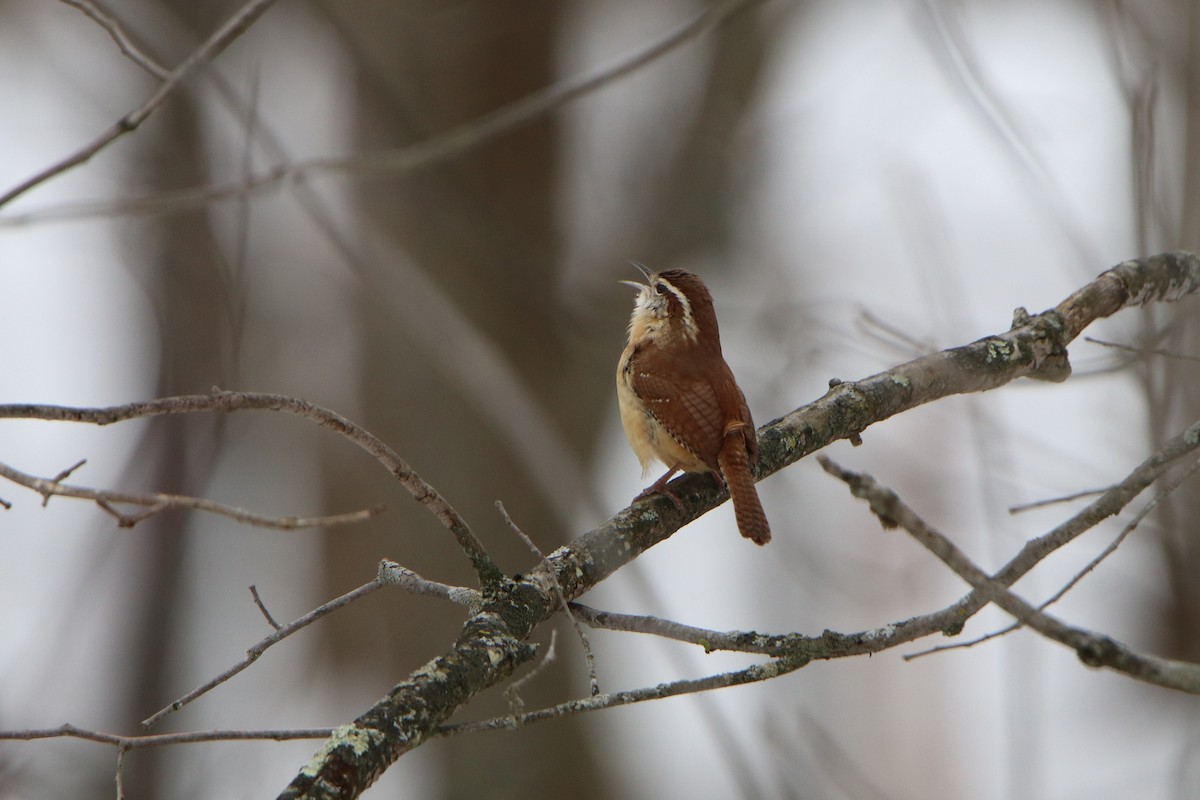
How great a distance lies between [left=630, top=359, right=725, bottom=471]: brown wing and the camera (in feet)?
10.3

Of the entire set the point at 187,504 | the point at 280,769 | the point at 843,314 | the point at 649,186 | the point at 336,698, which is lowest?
the point at 187,504

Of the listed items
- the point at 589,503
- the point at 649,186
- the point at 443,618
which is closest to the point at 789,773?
the point at 589,503

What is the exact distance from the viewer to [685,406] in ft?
11.0

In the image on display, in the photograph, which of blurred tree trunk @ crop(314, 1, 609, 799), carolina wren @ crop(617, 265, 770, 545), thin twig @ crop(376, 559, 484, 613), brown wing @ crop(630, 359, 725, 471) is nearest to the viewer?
thin twig @ crop(376, 559, 484, 613)

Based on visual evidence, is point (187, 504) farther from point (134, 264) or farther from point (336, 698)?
point (134, 264)

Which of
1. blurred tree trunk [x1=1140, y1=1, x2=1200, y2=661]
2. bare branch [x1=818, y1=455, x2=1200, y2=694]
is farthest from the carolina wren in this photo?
bare branch [x1=818, y1=455, x2=1200, y2=694]

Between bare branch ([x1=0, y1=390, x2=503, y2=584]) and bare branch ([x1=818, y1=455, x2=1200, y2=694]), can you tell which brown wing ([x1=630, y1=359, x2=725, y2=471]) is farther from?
bare branch ([x1=818, y1=455, x2=1200, y2=694])

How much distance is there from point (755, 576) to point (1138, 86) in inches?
205

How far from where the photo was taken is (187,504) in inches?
66.2

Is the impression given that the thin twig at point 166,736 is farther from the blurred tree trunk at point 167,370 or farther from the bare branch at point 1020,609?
the blurred tree trunk at point 167,370

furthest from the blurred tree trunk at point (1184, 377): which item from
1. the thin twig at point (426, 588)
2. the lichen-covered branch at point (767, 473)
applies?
the thin twig at point (426, 588)

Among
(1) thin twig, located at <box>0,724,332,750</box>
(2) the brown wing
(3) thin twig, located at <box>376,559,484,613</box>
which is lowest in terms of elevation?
(1) thin twig, located at <box>0,724,332,750</box>

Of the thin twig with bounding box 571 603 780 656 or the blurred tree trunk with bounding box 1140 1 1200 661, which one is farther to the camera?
the blurred tree trunk with bounding box 1140 1 1200 661

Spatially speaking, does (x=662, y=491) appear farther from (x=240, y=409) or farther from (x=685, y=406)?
(x=240, y=409)
